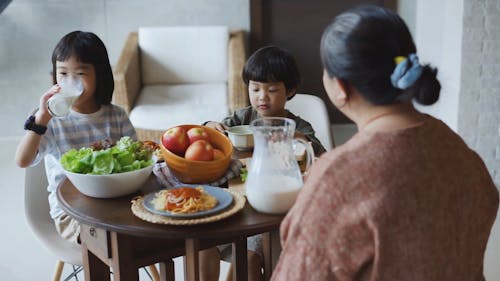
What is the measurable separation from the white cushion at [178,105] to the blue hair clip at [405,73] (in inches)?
105

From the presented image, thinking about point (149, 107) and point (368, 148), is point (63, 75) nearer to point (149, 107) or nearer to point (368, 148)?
point (368, 148)

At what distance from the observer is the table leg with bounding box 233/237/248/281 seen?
1.89m

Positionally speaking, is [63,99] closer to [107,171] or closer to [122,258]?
[107,171]

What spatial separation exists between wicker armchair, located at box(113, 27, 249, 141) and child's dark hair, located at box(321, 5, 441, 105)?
2619 mm

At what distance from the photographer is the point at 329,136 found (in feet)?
8.25

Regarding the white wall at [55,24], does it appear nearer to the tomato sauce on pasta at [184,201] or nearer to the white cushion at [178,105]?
the white cushion at [178,105]

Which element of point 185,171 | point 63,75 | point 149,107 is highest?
point 63,75

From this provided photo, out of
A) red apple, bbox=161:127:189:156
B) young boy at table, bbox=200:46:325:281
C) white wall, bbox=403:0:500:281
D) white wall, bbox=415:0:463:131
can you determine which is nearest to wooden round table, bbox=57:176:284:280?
red apple, bbox=161:127:189:156

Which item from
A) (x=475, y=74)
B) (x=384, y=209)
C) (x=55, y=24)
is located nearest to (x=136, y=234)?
(x=384, y=209)

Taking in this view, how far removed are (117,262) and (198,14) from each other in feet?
10.6

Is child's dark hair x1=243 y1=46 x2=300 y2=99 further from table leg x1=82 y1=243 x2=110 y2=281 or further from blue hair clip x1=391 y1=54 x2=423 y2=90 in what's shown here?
blue hair clip x1=391 y1=54 x2=423 y2=90

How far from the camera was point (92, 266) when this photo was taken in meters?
1.83

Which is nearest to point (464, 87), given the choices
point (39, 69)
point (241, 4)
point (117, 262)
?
point (241, 4)

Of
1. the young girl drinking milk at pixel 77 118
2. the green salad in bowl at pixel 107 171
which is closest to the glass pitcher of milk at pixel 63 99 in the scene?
the young girl drinking milk at pixel 77 118
